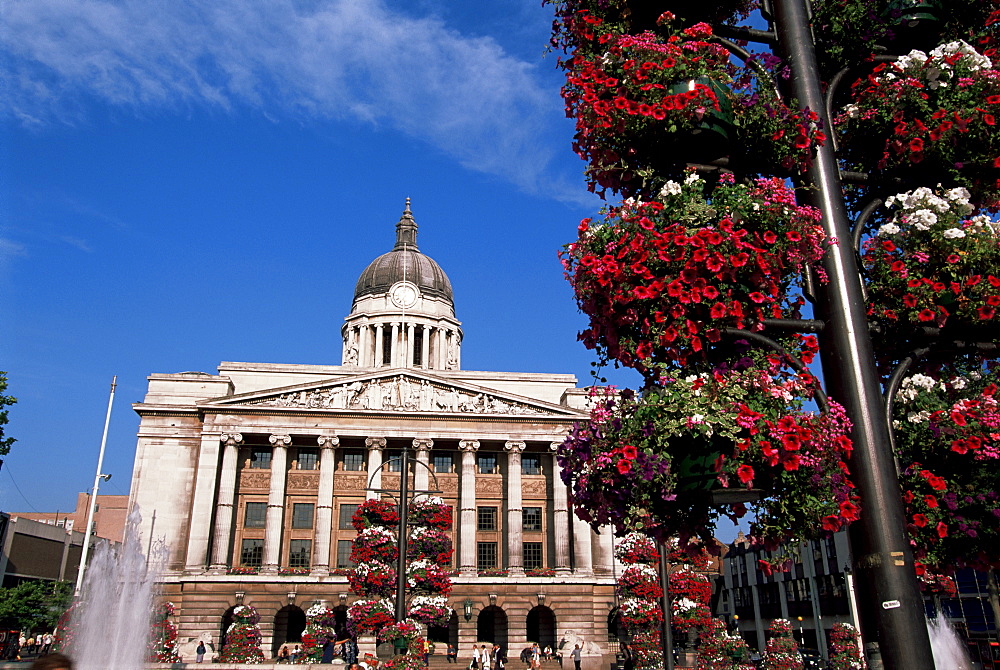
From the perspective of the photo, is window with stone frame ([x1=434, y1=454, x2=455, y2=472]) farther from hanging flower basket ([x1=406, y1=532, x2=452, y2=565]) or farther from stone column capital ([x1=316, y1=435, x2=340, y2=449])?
hanging flower basket ([x1=406, y1=532, x2=452, y2=565])

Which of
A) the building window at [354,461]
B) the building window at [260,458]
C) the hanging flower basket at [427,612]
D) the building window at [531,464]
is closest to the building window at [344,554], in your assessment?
the building window at [354,461]

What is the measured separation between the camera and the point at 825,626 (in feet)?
226

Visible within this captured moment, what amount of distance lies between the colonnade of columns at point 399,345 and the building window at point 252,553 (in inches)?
892

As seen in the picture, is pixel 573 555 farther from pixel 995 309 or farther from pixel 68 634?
pixel 995 309

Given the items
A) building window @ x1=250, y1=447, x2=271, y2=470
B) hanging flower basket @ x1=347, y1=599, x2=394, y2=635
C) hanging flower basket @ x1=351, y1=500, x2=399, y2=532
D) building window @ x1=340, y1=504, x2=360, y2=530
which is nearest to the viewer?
hanging flower basket @ x1=347, y1=599, x2=394, y2=635

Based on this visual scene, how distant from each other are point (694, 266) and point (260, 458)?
58808mm

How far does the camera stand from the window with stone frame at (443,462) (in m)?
61.7

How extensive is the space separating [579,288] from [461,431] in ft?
179

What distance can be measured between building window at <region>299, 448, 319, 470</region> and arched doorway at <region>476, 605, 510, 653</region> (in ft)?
53.2

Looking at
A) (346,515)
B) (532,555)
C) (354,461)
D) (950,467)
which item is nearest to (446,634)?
(532,555)

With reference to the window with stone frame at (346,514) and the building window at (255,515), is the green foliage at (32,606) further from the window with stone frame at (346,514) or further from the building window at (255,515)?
the window with stone frame at (346,514)

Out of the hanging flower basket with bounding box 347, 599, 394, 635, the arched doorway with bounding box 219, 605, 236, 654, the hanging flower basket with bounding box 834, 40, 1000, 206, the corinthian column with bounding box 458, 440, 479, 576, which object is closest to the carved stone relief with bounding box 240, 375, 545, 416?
the corinthian column with bounding box 458, 440, 479, 576

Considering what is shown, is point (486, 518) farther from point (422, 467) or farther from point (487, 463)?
point (422, 467)

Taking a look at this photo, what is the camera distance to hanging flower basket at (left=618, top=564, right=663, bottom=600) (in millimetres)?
40062
